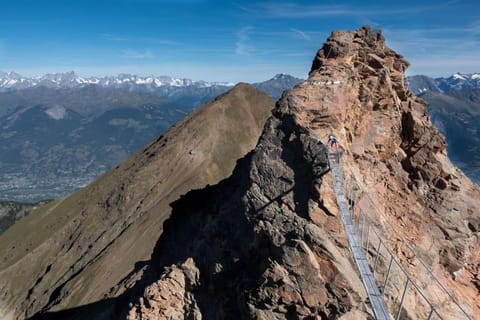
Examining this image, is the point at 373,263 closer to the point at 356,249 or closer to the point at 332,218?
the point at 356,249

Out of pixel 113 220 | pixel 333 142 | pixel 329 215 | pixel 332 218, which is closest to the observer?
pixel 332 218

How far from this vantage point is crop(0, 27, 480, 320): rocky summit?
2825 cm

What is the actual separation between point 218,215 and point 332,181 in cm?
1183

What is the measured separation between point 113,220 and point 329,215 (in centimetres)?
12550

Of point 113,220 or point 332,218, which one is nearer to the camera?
point 332,218

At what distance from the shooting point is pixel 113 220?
145 meters

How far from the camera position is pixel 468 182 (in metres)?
42.8

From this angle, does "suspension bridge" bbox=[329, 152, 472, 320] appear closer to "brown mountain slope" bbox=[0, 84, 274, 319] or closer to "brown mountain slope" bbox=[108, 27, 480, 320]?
"brown mountain slope" bbox=[108, 27, 480, 320]

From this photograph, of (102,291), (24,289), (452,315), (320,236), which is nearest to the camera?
(320,236)

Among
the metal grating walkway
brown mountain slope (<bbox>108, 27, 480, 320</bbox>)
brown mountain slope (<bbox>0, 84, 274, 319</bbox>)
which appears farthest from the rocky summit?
brown mountain slope (<bbox>0, 84, 274, 319</bbox>)

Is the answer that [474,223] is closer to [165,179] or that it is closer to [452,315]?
[452,315]

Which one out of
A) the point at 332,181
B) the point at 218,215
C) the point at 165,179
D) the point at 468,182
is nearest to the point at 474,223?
the point at 468,182

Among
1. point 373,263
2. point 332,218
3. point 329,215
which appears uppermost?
point 329,215

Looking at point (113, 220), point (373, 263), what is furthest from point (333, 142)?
point (113, 220)
